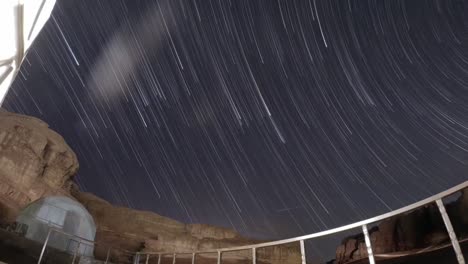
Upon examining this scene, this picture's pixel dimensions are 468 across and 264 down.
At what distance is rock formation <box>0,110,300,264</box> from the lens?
987 inches

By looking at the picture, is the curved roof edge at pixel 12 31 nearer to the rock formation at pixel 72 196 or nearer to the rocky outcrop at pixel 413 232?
the rocky outcrop at pixel 413 232

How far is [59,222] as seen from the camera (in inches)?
561

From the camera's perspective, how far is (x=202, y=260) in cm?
3159

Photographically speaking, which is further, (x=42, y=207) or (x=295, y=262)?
(x=295, y=262)

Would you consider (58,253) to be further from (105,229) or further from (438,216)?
(105,229)

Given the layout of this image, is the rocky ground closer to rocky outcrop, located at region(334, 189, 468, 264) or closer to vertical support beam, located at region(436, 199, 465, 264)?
rocky outcrop, located at region(334, 189, 468, 264)

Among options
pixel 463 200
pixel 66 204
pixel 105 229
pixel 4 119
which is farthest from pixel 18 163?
pixel 463 200

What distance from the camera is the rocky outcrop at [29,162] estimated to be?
24734mm

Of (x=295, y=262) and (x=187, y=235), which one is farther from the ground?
(x=187, y=235)

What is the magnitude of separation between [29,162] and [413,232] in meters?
30.5

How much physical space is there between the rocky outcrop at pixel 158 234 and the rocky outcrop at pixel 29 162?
21.9 feet

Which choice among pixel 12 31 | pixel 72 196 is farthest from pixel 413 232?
pixel 72 196

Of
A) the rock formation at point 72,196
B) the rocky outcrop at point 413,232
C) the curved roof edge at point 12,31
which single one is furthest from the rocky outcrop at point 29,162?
→ the curved roof edge at point 12,31

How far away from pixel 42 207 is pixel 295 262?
30590mm
